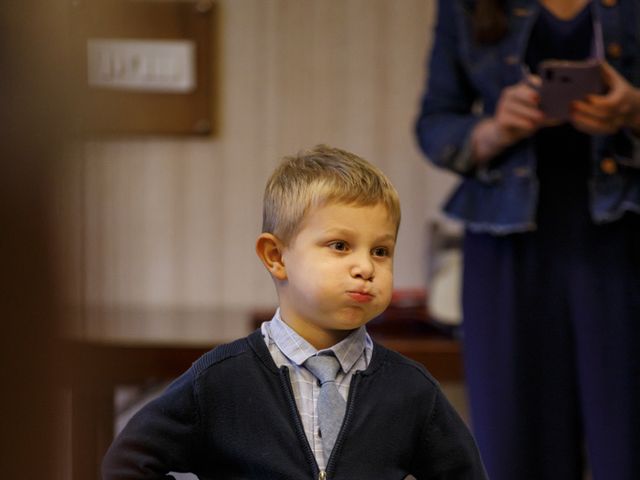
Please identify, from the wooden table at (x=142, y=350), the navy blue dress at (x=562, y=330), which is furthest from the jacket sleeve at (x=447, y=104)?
the wooden table at (x=142, y=350)

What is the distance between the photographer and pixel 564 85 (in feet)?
3.99

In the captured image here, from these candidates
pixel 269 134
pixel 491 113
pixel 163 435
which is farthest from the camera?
pixel 269 134

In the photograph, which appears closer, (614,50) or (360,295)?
(360,295)

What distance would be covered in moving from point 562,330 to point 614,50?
0.38 meters

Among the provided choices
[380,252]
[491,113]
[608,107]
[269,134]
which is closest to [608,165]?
[608,107]

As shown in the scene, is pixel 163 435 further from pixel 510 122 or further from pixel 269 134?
pixel 269 134

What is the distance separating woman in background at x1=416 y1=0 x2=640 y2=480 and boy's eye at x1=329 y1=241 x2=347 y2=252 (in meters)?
0.54

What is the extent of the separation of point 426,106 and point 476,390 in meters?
0.42

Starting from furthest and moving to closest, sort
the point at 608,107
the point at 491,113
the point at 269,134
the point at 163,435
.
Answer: the point at 269,134
the point at 491,113
the point at 608,107
the point at 163,435

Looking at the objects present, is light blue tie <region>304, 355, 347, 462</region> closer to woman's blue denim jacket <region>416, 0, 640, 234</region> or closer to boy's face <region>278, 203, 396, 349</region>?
boy's face <region>278, 203, 396, 349</region>

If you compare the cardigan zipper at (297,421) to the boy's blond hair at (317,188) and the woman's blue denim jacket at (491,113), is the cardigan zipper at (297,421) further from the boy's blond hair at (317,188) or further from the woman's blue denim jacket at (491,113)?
the woman's blue denim jacket at (491,113)

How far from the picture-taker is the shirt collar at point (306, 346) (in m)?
0.77

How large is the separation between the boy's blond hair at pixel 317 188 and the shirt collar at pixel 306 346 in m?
0.08

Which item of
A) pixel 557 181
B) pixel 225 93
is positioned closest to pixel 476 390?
pixel 557 181
